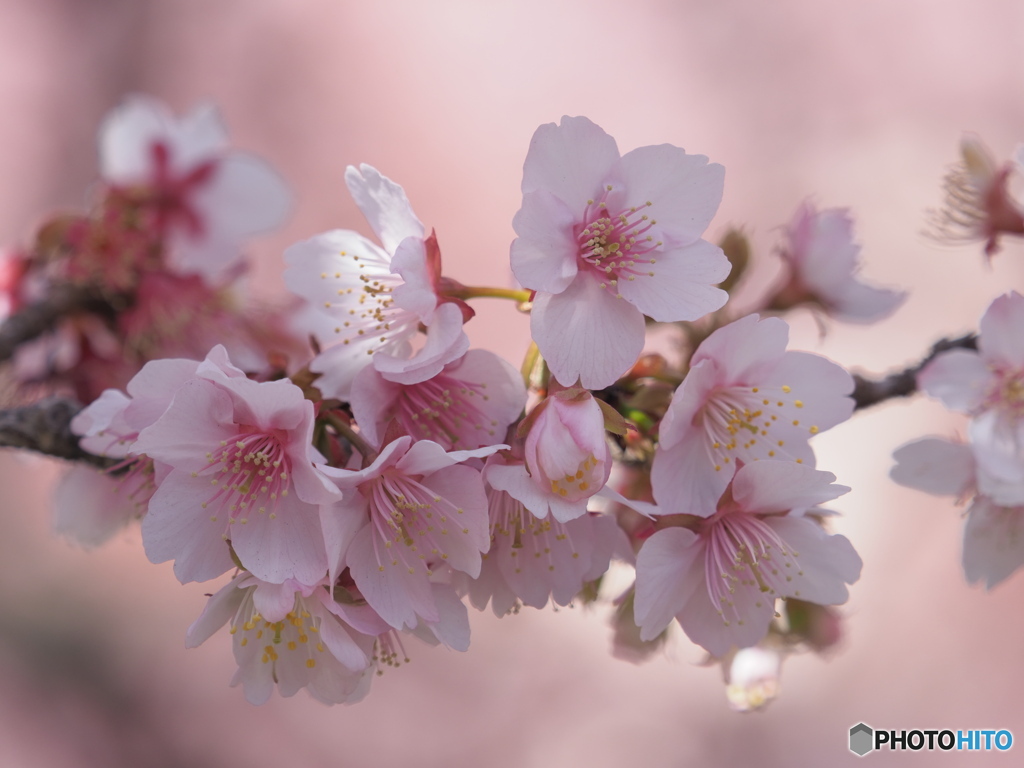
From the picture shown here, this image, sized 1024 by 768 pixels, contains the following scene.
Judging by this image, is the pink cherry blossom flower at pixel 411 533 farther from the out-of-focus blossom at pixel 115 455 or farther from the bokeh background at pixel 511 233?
the bokeh background at pixel 511 233

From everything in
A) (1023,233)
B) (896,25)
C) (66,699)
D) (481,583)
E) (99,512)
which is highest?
(896,25)

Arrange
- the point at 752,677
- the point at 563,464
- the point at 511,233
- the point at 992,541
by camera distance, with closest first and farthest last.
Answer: the point at 563,464 → the point at 992,541 → the point at 752,677 → the point at 511,233

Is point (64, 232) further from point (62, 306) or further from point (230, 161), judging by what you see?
point (230, 161)

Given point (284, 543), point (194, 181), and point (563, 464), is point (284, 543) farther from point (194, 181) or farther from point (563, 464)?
point (194, 181)

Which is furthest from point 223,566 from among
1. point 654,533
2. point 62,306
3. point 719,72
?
point 719,72

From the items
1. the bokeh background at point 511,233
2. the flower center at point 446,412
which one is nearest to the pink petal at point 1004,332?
the flower center at point 446,412

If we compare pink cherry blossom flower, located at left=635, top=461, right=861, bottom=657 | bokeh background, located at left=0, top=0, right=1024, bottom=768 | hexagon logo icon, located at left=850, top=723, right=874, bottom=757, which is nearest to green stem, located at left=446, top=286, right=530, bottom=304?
pink cherry blossom flower, located at left=635, top=461, right=861, bottom=657

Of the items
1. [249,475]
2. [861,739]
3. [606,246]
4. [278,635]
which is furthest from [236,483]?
[861,739]
